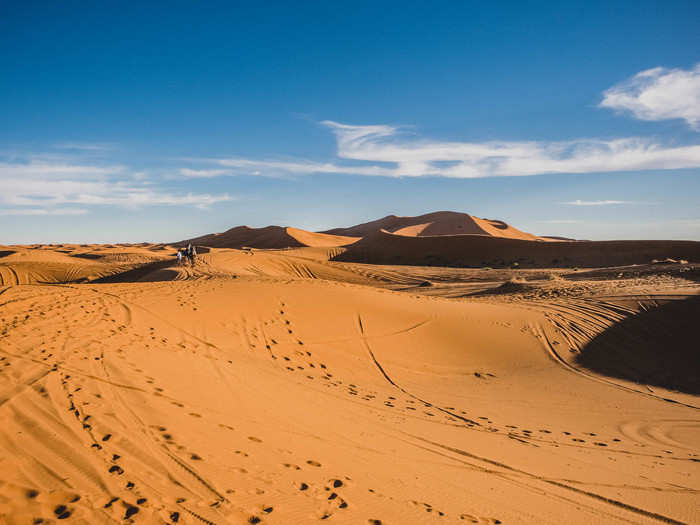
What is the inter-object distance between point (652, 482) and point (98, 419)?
17.8 ft

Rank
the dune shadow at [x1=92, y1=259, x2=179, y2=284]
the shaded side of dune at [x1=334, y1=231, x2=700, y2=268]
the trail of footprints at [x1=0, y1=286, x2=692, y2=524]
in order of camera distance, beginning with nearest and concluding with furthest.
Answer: the trail of footprints at [x1=0, y1=286, x2=692, y2=524] → the dune shadow at [x1=92, y1=259, x2=179, y2=284] → the shaded side of dune at [x1=334, y1=231, x2=700, y2=268]

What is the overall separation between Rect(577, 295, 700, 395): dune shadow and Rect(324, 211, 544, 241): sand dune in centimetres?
3773

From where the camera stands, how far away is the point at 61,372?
4.76 meters

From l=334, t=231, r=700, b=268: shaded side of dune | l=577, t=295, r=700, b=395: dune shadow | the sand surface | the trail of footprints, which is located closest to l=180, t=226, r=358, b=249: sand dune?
l=334, t=231, r=700, b=268: shaded side of dune

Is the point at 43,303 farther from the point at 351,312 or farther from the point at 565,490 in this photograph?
the point at 565,490

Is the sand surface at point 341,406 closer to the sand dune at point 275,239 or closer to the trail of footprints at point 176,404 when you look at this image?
the trail of footprints at point 176,404

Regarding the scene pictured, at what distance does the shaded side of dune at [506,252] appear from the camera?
2585cm

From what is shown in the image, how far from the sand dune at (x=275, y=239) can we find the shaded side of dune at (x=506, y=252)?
10.4m

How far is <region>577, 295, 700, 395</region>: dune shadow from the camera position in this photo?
8.65 metres

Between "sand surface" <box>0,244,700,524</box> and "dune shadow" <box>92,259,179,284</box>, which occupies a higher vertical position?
"dune shadow" <box>92,259,179,284</box>

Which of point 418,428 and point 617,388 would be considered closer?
point 418,428

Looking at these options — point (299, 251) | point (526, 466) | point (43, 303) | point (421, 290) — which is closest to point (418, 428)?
point (526, 466)

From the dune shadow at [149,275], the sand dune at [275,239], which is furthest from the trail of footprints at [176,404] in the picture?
the sand dune at [275,239]

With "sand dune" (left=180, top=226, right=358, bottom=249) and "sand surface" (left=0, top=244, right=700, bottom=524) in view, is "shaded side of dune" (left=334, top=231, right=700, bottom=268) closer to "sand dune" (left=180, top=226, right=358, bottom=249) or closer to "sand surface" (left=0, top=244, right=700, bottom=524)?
"sand dune" (left=180, top=226, right=358, bottom=249)
